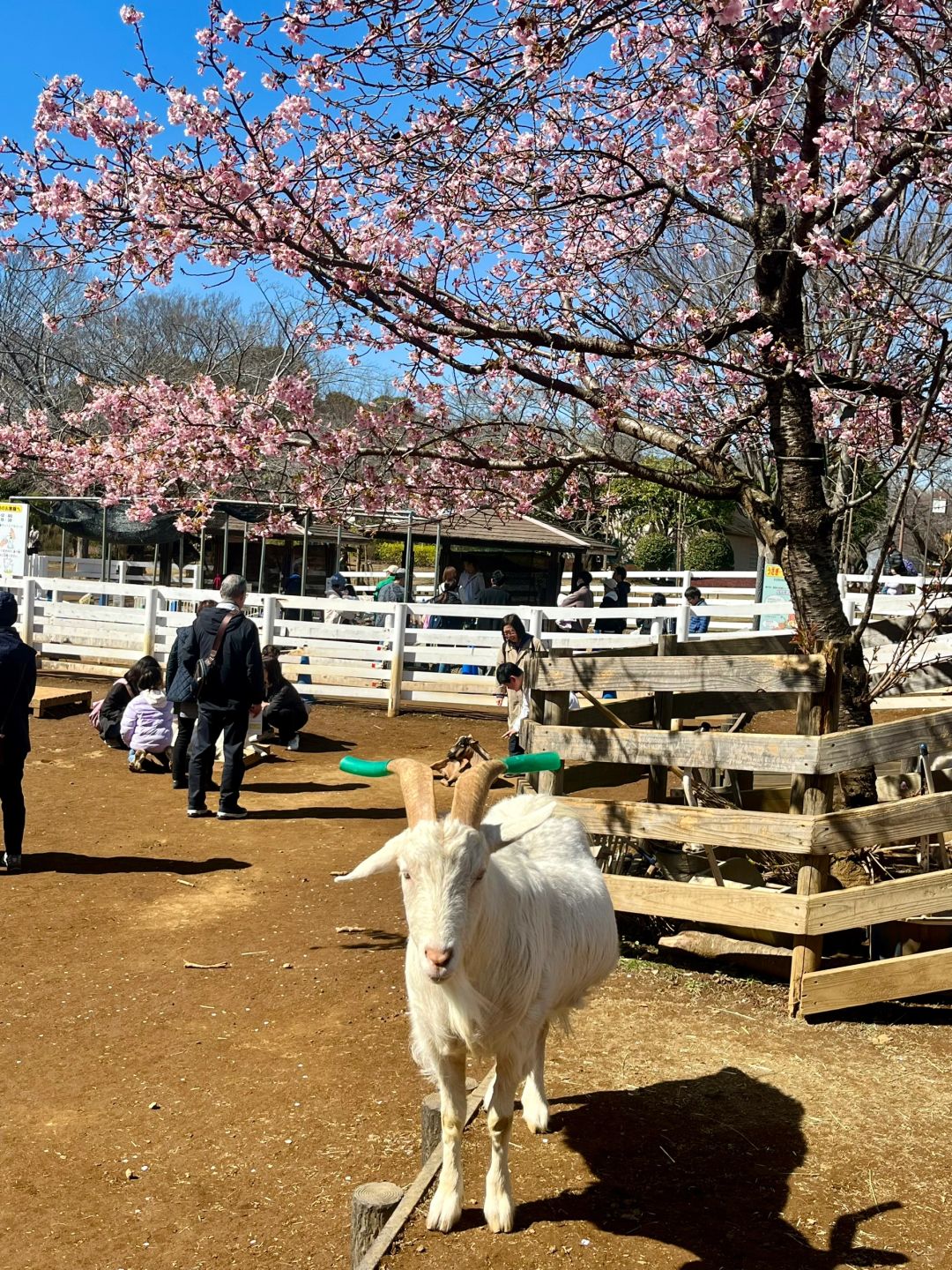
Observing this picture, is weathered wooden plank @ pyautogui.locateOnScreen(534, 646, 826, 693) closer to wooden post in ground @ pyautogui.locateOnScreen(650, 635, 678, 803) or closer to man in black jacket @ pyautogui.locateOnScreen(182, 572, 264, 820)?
wooden post in ground @ pyautogui.locateOnScreen(650, 635, 678, 803)

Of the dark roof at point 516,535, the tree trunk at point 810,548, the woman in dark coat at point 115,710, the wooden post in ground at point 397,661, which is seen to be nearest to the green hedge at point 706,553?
the dark roof at point 516,535

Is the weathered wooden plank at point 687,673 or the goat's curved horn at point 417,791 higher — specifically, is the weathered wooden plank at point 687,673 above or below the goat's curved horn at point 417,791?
above

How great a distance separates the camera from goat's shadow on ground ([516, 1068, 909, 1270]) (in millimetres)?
3631

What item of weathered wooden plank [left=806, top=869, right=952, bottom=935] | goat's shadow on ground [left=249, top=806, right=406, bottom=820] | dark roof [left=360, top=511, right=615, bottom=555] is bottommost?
goat's shadow on ground [left=249, top=806, right=406, bottom=820]

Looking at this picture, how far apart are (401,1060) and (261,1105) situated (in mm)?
685

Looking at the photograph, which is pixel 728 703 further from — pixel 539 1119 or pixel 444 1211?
pixel 444 1211

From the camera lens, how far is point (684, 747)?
5934 millimetres

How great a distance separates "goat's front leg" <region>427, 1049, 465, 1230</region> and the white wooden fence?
1078cm

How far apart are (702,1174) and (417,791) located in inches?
70.5

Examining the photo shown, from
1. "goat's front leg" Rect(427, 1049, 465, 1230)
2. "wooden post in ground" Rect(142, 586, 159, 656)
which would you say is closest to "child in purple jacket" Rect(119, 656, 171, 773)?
"wooden post in ground" Rect(142, 586, 159, 656)

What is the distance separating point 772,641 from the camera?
890 centimetres

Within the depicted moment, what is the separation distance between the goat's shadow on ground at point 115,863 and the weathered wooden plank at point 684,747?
306 cm

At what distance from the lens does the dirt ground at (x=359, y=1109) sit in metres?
3.76

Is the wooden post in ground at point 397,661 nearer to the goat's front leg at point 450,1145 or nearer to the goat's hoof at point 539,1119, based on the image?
the goat's hoof at point 539,1119
